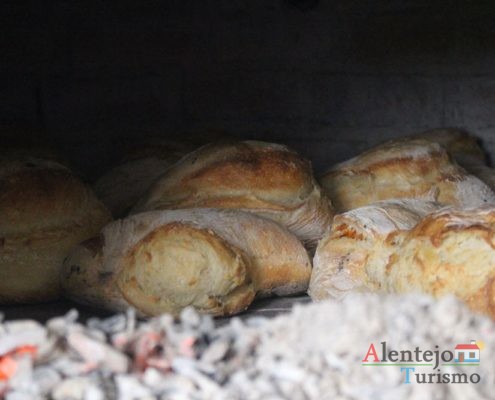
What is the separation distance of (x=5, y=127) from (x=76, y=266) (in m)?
0.72

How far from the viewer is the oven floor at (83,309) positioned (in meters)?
1.32

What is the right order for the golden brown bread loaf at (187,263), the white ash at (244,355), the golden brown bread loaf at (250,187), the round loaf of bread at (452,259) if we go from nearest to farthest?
1. the white ash at (244,355)
2. the round loaf of bread at (452,259)
3. the golden brown bread loaf at (187,263)
4. the golden brown bread loaf at (250,187)

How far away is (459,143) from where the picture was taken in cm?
207

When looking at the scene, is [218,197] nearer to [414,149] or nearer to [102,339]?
[414,149]

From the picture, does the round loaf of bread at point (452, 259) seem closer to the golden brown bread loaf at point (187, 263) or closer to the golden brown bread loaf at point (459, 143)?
the golden brown bread loaf at point (187, 263)

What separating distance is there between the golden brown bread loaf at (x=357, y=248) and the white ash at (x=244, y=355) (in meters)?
0.63

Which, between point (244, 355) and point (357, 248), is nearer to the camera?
point (244, 355)

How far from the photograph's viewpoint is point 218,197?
60.9 inches

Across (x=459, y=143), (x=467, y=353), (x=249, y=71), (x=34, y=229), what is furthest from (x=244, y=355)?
(x=249, y=71)

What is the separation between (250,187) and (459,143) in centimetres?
74

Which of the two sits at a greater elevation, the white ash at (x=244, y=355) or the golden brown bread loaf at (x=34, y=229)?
the white ash at (x=244, y=355)

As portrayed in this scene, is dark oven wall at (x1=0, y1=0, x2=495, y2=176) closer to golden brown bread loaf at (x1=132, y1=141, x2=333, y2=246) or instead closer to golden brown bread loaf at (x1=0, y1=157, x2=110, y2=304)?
golden brown bread loaf at (x1=132, y1=141, x2=333, y2=246)

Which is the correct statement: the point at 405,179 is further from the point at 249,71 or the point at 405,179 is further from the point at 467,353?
the point at 467,353

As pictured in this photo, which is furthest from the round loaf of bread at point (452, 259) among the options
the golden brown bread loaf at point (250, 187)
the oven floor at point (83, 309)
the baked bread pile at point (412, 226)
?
the golden brown bread loaf at point (250, 187)
